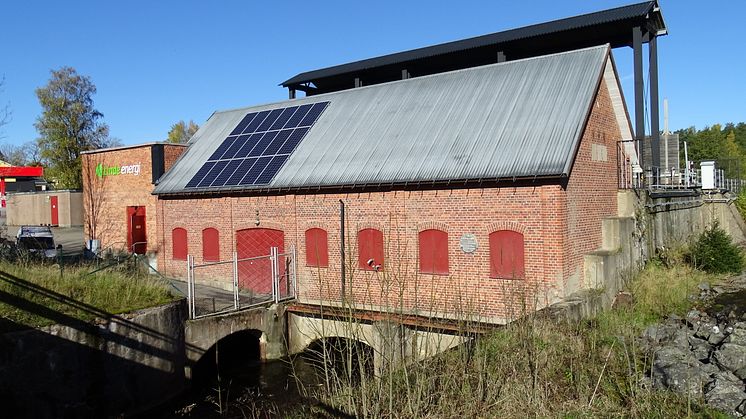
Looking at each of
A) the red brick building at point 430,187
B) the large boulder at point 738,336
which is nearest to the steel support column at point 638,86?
the red brick building at point 430,187

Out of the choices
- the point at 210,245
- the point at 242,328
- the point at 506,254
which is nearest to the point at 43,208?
the point at 210,245

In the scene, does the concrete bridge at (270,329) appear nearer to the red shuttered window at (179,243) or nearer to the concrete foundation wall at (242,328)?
the concrete foundation wall at (242,328)

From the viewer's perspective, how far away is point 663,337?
1075 cm

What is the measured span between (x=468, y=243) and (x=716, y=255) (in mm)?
8661

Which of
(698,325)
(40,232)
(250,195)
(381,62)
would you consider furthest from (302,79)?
(698,325)

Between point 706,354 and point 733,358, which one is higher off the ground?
point 733,358

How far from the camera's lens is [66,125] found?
142 feet

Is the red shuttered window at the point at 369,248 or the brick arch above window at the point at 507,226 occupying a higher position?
the brick arch above window at the point at 507,226

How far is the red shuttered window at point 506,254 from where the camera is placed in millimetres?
13859

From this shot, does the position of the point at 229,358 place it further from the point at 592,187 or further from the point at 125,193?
the point at 592,187

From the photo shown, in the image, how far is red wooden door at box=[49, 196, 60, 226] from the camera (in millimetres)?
44312

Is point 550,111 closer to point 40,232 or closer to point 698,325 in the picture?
point 698,325

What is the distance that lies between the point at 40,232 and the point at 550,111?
23256mm

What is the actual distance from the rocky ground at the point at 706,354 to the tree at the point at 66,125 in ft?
142
